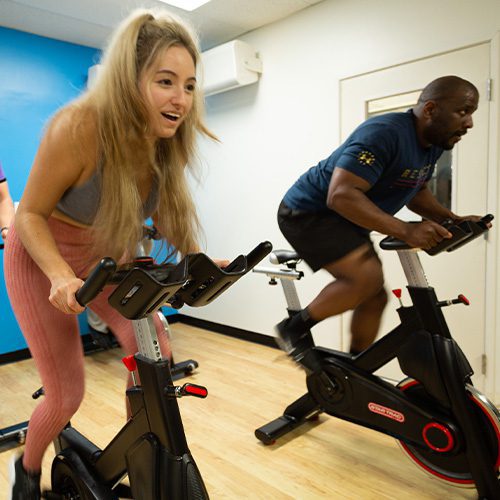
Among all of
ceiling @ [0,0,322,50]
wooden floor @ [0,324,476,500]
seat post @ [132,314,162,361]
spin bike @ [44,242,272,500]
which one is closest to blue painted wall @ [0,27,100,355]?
ceiling @ [0,0,322,50]

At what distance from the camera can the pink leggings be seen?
127cm

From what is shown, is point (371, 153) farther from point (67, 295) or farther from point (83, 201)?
point (67, 295)

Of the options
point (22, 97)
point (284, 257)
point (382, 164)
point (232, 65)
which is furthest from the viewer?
point (22, 97)

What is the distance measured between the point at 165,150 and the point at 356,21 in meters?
2.14

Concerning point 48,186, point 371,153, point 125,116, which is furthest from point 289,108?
point 48,186

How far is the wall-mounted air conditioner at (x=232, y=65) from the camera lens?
3420 mm

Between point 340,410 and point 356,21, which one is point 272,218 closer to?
point 356,21

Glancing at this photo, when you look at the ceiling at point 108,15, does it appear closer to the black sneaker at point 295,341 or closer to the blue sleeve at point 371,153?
the blue sleeve at point 371,153

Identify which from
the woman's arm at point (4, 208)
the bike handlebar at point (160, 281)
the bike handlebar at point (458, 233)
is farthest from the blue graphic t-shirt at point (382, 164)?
the woman's arm at point (4, 208)

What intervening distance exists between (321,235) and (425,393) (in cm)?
76

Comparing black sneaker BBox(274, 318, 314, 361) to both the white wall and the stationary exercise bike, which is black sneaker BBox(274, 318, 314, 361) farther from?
the white wall

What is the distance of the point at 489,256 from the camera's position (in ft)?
7.98

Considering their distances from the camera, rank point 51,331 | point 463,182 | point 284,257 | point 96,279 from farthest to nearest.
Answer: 1. point 463,182
2. point 284,257
3. point 51,331
4. point 96,279

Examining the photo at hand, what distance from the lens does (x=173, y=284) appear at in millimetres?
925
